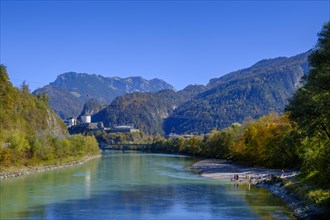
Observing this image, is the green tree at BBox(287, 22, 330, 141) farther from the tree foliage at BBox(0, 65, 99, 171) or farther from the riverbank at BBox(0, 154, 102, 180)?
the tree foliage at BBox(0, 65, 99, 171)

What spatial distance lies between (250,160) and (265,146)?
45.6 ft

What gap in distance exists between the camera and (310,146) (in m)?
46.2

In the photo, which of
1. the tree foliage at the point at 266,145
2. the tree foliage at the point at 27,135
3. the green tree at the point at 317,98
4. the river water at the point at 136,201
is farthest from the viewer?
the tree foliage at the point at 27,135

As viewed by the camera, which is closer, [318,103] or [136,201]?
[318,103]

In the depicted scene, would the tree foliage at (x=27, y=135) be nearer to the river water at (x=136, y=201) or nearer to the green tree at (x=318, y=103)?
the river water at (x=136, y=201)

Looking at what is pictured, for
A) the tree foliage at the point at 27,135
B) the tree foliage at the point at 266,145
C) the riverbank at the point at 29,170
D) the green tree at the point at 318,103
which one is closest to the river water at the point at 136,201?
the green tree at the point at 318,103

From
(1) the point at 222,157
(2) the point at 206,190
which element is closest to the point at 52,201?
(2) the point at 206,190

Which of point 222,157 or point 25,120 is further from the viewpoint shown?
point 222,157

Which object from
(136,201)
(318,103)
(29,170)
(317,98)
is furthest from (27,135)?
(318,103)

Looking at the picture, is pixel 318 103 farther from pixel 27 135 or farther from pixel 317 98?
pixel 27 135

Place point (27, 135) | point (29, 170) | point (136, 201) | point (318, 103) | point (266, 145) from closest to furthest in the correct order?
point (318, 103) → point (136, 201) → point (266, 145) → point (29, 170) → point (27, 135)

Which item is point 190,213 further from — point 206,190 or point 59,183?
point 59,183

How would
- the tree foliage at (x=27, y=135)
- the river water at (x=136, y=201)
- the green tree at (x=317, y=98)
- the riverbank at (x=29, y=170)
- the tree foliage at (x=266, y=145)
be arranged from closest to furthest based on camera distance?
1. the green tree at (x=317, y=98)
2. the river water at (x=136, y=201)
3. the riverbank at (x=29, y=170)
4. the tree foliage at (x=266, y=145)
5. the tree foliage at (x=27, y=135)

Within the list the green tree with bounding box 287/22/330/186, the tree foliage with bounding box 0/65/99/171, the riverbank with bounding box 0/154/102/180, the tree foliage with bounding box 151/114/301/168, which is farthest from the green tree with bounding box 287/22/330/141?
the tree foliage with bounding box 0/65/99/171
